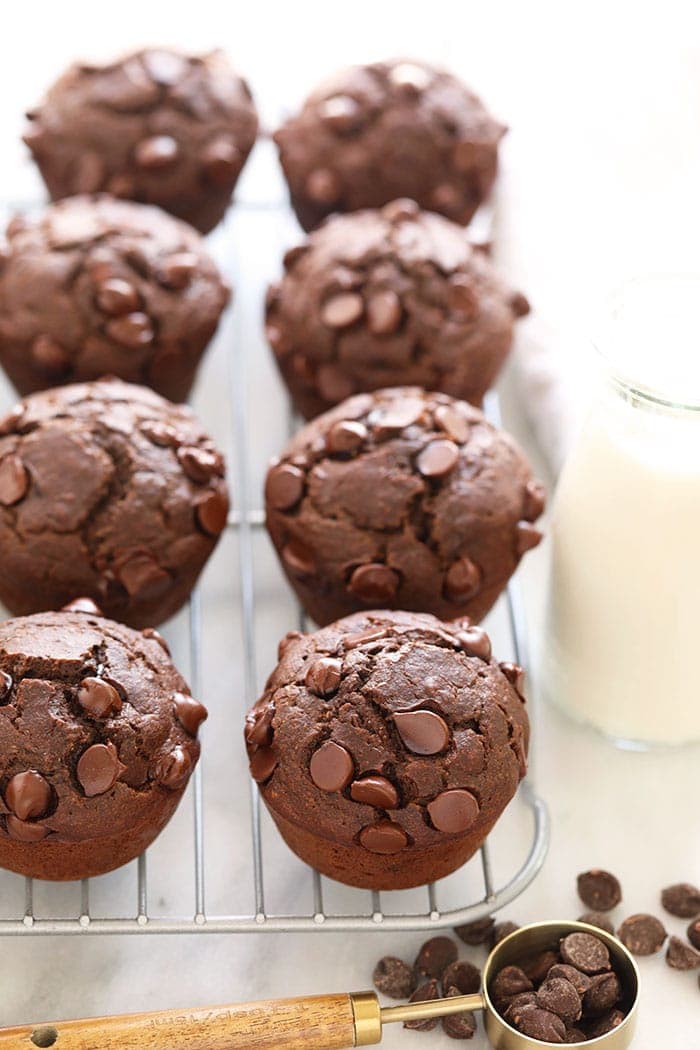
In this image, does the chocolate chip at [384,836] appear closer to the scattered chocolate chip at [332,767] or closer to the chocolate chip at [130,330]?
the scattered chocolate chip at [332,767]

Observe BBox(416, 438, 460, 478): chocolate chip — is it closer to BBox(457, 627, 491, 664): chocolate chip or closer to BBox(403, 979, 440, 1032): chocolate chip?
BBox(457, 627, 491, 664): chocolate chip

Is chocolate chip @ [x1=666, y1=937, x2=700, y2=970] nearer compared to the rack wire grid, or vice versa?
the rack wire grid

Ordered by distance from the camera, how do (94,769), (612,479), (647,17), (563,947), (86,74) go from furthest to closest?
1. (647,17)
2. (86,74)
3. (612,479)
4. (563,947)
5. (94,769)

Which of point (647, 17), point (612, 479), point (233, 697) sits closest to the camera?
point (612, 479)

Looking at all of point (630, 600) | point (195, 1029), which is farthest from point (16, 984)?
point (630, 600)

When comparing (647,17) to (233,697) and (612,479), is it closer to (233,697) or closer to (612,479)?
(612,479)

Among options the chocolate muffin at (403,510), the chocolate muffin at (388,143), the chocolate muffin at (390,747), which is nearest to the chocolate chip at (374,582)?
the chocolate muffin at (403,510)

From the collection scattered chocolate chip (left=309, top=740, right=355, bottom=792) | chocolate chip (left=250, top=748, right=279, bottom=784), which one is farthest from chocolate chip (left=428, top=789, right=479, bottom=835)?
chocolate chip (left=250, top=748, right=279, bottom=784)
